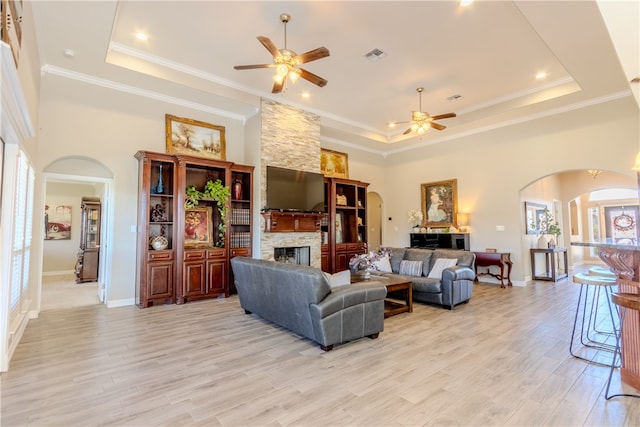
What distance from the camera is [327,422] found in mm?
A: 2141

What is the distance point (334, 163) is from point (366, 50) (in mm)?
4037

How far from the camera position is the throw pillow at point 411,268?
225 inches

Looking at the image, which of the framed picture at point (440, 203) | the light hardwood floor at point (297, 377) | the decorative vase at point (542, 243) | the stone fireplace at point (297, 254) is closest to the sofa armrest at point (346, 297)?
the light hardwood floor at point (297, 377)

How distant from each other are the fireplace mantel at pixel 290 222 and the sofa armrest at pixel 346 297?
3.11 m

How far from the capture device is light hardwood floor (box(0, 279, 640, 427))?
7.28 ft

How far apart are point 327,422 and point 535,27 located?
4815mm

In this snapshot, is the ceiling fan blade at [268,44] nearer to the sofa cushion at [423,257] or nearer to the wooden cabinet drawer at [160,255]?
the wooden cabinet drawer at [160,255]

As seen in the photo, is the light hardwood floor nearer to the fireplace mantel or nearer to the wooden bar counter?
the wooden bar counter

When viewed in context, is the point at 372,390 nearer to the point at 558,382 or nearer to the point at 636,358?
the point at 558,382

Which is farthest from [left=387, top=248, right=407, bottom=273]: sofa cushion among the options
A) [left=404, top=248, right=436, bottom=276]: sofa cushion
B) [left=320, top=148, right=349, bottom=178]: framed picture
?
[left=320, top=148, right=349, bottom=178]: framed picture

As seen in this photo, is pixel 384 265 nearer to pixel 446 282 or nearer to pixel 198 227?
pixel 446 282

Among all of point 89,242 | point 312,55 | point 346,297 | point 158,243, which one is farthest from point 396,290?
point 89,242

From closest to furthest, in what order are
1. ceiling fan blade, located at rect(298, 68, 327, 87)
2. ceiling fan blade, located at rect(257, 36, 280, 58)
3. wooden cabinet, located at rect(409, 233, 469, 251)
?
ceiling fan blade, located at rect(257, 36, 280, 58)
ceiling fan blade, located at rect(298, 68, 327, 87)
wooden cabinet, located at rect(409, 233, 469, 251)

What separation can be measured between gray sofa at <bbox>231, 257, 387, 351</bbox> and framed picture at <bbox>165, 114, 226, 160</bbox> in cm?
330
